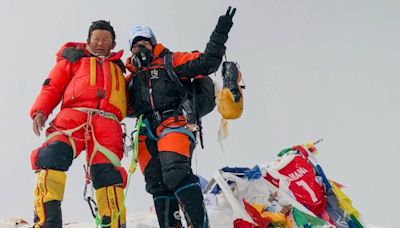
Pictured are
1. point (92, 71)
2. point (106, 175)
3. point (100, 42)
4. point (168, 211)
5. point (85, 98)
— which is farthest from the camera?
point (100, 42)

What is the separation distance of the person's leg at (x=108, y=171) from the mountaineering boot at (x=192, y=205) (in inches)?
20.0

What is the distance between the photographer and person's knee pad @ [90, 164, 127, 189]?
3.86 metres

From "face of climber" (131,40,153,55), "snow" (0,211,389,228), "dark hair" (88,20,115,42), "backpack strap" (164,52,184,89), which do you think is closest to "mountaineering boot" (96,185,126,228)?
"backpack strap" (164,52,184,89)

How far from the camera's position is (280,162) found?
6.79 metres

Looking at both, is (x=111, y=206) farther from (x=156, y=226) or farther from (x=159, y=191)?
(x=156, y=226)

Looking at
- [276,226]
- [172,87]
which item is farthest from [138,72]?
[276,226]

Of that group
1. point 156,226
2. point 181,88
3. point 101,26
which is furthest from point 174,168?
point 156,226

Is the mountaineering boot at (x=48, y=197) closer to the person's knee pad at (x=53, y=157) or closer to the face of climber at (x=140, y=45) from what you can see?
the person's knee pad at (x=53, y=157)

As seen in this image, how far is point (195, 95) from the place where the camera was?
4.57 m

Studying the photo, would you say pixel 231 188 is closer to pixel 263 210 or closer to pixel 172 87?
pixel 263 210

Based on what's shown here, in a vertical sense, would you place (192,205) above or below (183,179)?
below

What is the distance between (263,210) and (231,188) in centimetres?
50

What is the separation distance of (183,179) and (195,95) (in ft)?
3.05

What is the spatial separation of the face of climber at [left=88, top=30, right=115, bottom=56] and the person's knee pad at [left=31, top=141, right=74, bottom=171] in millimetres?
1069
